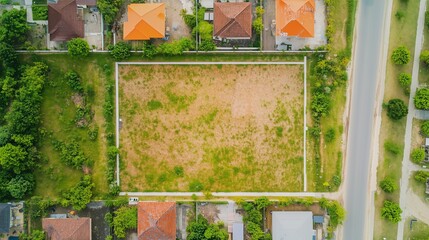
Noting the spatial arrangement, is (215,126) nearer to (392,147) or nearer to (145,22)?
(145,22)

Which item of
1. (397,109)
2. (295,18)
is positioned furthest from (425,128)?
(295,18)

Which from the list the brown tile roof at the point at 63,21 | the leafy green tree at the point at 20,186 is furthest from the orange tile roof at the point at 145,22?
the leafy green tree at the point at 20,186

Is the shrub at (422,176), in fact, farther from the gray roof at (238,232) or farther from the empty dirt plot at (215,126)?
the gray roof at (238,232)

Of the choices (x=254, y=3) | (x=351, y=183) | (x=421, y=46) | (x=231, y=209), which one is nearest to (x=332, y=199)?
(x=351, y=183)

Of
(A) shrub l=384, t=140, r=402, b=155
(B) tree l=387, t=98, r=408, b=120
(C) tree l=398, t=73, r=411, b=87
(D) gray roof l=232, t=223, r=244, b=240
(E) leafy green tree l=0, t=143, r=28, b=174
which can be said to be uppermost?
(C) tree l=398, t=73, r=411, b=87

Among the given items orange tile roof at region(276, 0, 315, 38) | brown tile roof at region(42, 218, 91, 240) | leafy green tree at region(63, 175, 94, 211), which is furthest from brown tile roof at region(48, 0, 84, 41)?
orange tile roof at region(276, 0, 315, 38)

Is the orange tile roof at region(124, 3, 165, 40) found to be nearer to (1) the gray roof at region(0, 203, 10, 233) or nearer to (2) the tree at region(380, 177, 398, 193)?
(1) the gray roof at region(0, 203, 10, 233)
